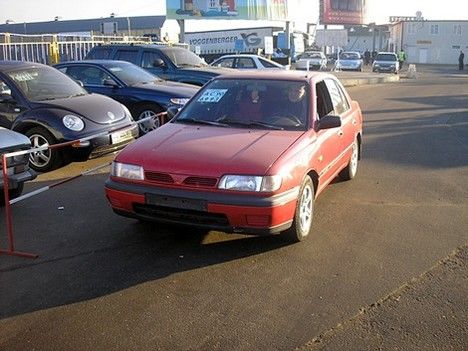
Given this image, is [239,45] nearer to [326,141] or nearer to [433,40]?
[326,141]

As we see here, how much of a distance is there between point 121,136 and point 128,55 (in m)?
6.68

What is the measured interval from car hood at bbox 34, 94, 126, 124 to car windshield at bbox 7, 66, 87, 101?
8.3 inches

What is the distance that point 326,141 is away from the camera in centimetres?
551

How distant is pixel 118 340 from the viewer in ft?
10.8

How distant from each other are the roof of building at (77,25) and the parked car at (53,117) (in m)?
73.2

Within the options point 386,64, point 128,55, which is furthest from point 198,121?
point 386,64

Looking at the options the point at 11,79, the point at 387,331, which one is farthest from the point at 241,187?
the point at 11,79

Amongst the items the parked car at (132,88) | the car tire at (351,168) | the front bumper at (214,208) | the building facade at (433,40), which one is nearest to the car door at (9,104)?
the parked car at (132,88)

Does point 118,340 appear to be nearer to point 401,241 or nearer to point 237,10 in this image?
point 401,241

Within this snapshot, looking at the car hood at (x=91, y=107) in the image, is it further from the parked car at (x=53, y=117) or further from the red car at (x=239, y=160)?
the red car at (x=239, y=160)

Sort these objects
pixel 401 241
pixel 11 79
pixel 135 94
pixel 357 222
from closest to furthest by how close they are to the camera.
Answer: pixel 401 241
pixel 357 222
pixel 11 79
pixel 135 94

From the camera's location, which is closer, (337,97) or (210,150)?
(210,150)

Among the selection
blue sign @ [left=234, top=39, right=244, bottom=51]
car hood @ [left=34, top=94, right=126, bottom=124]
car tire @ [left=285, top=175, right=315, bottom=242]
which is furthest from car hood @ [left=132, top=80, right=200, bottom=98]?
blue sign @ [left=234, top=39, right=244, bottom=51]

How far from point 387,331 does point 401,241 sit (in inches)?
68.3
